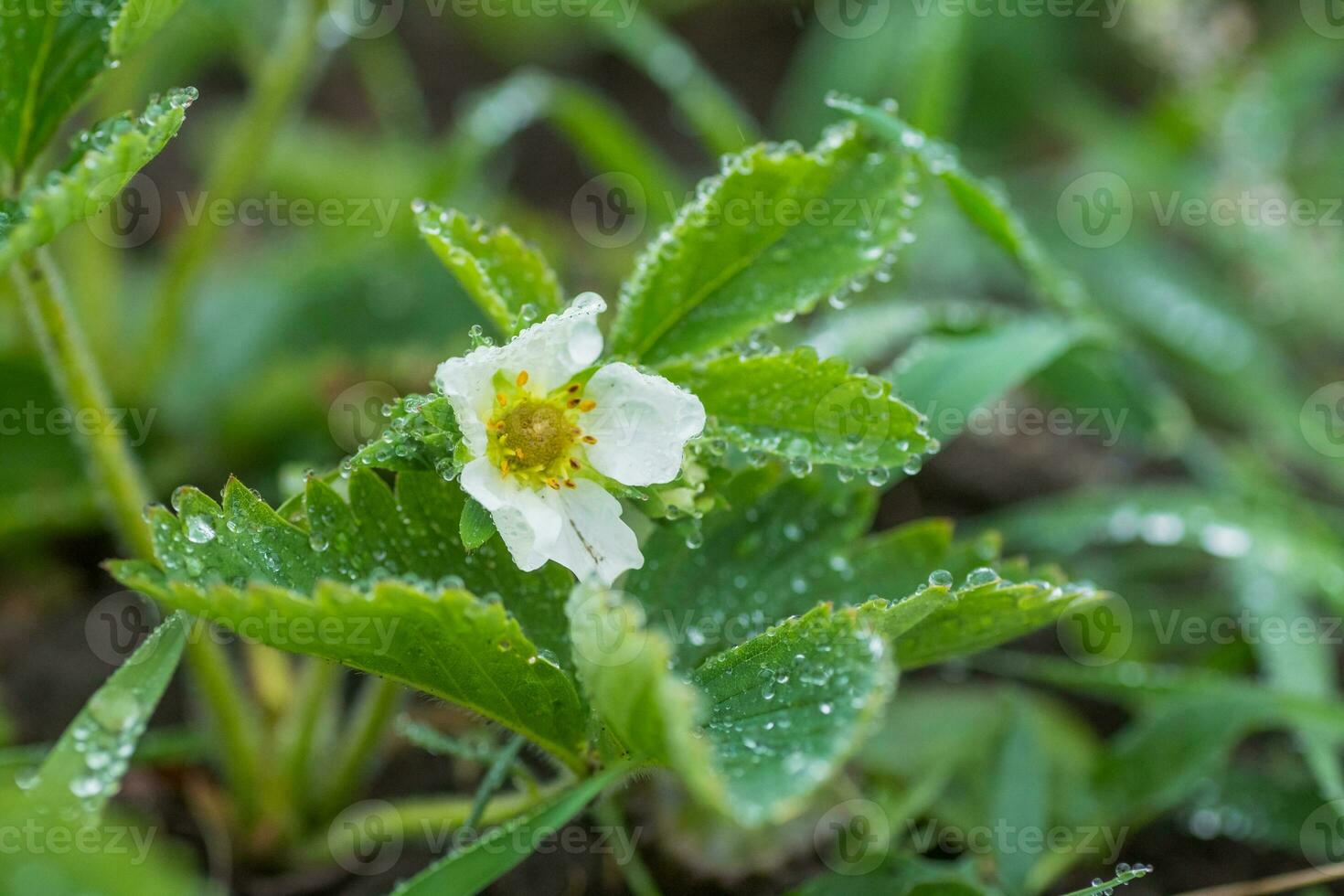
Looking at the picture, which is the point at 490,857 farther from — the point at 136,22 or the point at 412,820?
the point at 136,22

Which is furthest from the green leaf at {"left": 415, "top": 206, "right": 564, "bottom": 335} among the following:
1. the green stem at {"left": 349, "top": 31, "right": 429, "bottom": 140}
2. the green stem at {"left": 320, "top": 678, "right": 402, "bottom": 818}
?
the green stem at {"left": 349, "top": 31, "right": 429, "bottom": 140}

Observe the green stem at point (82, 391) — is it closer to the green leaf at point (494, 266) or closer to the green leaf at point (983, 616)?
the green leaf at point (494, 266)

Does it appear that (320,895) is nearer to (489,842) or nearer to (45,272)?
(489,842)

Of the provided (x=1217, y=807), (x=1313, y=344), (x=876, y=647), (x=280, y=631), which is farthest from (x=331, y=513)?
(x=1313, y=344)

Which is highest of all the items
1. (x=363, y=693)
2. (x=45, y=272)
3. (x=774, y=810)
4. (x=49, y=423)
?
(x=45, y=272)

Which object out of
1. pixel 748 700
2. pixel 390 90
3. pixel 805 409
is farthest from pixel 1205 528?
pixel 390 90
